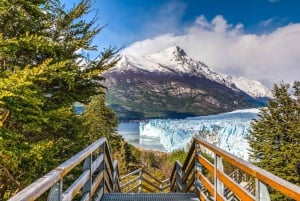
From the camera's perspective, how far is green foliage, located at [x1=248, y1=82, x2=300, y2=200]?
18.5 meters

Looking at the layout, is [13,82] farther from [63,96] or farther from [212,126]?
[212,126]

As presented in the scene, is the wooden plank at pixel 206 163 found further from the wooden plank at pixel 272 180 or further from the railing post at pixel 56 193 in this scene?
the railing post at pixel 56 193

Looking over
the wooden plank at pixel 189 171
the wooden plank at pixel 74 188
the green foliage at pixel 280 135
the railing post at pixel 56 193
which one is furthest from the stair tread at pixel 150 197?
the green foliage at pixel 280 135

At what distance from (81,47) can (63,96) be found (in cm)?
Result: 126

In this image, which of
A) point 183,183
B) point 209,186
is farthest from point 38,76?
point 209,186

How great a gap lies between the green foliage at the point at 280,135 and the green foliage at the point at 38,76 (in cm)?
1301

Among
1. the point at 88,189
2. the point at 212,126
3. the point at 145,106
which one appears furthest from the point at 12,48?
the point at 145,106

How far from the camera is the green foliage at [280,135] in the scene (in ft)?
60.8

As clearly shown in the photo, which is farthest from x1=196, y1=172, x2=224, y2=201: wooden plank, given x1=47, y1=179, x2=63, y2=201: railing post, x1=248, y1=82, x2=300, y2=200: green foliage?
x1=248, y1=82, x2=300, y2=200: green foliage

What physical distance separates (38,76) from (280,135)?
16367 millimetres

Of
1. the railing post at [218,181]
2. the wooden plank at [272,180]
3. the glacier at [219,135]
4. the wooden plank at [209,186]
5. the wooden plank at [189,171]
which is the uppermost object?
the wooden plank at [272,180]

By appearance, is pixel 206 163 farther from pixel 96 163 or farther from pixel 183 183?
pixel 183 183

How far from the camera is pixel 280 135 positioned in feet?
65.6

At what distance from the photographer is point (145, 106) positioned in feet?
550
